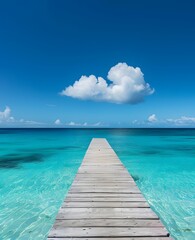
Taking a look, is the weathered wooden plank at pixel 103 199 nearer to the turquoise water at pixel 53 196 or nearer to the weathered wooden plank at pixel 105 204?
the weathered wooden plank at pixel 105 204

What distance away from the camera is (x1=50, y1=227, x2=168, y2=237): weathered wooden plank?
2.83m

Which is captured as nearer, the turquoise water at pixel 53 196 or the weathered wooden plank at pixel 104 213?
the weathered wooden plank at pixel 104 213

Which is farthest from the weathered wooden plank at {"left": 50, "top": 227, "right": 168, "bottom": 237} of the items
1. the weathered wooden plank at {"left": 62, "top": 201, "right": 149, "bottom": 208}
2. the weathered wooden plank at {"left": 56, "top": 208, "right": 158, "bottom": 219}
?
the weathered wooden plank at {"left": 62, "top": 201, "right": 149, "bottom": 208}

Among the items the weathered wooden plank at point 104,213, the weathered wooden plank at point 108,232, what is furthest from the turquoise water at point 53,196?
the weathered wooden plank at point 108,232

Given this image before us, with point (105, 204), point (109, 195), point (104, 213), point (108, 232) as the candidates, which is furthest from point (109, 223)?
point (109, 195)

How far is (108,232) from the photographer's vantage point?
9.55 feet

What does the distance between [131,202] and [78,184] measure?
5.94ft

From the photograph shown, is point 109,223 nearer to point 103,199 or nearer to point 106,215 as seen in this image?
point 106,215

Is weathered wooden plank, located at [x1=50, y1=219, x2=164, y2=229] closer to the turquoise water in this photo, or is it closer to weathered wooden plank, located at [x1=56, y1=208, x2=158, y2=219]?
weathered wooden plank, located at [x1=56, y1=208, x2=158, y2=219]

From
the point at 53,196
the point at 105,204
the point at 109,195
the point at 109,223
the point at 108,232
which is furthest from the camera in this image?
the point at 53,196

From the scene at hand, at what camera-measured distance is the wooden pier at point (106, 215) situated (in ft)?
9.34

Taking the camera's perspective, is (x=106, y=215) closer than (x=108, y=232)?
No

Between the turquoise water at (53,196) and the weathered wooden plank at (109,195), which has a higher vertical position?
the weathered wooden plank at (109,195)

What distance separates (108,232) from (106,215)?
0.54 meters
